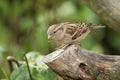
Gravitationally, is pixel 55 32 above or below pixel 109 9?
below

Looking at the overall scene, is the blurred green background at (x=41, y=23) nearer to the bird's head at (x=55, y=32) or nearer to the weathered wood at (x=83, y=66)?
the bird's head at (x=55, y=32)

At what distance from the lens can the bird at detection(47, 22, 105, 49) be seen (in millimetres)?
3115

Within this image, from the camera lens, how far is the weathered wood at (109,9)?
7.89 ft

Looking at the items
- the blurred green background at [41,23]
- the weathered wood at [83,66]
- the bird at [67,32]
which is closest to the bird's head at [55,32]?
the bird at [67,32]

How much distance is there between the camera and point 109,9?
2424mm

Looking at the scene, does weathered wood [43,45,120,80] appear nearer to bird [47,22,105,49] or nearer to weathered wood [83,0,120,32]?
weathered wood [83,0,120,32]

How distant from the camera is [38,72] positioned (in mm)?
2695

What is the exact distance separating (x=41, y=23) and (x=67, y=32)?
196cm

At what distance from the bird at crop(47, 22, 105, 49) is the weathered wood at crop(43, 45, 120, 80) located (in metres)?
0.60

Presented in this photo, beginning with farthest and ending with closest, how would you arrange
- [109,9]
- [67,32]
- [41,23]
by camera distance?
[41,23], [67,32], [109,9]

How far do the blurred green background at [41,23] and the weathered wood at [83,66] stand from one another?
2222mm

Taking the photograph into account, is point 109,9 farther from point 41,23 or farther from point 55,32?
point 41,23

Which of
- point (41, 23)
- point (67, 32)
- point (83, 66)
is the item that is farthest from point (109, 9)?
point (41, 23)

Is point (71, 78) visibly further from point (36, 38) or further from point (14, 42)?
point (14, 42)
